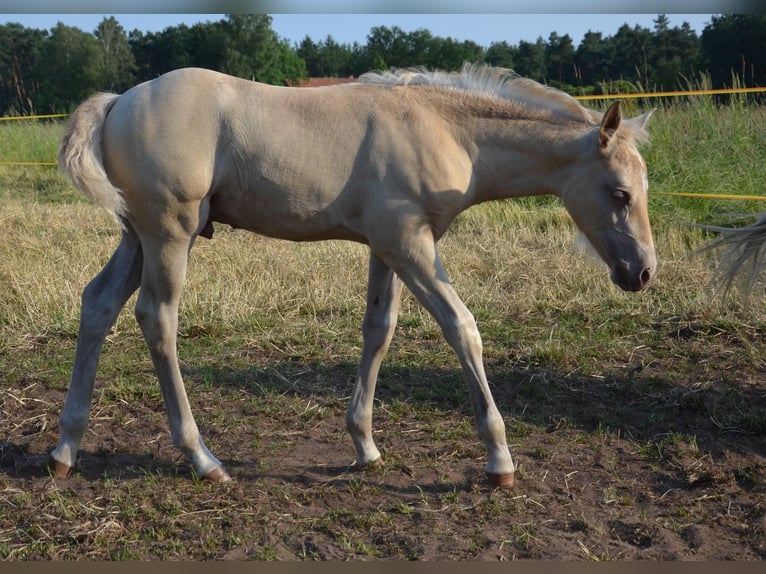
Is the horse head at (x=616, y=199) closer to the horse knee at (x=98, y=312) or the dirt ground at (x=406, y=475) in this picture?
the dirt ground at (x=406, y=475)

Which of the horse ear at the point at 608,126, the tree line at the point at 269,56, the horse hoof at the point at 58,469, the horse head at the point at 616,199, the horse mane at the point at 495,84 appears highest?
the tree line at the point at 269,56

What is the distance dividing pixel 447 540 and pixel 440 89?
2100mm

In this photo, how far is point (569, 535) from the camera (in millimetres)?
3426

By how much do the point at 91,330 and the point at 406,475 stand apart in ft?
5.69

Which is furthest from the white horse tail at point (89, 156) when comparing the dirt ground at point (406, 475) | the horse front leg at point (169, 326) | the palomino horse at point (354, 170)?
the dirt ground at point (406, 475)

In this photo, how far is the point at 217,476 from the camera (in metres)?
3.97

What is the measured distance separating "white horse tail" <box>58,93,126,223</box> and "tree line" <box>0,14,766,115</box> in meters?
11.1

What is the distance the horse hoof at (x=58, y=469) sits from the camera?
13.2 ft

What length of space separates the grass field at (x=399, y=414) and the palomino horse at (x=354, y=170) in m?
0.36

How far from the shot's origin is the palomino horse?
3672mm

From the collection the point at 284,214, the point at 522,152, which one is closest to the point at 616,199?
the point at 522,152

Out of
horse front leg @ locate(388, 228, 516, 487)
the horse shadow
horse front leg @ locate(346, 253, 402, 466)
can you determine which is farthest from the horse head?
the horse shadow

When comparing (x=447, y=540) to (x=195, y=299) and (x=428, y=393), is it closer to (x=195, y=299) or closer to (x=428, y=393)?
(x=428, y=393)

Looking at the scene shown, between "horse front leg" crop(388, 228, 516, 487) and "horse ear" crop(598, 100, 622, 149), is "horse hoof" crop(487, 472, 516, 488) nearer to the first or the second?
"horse front leg" crop(388, 228, 516, 487)
